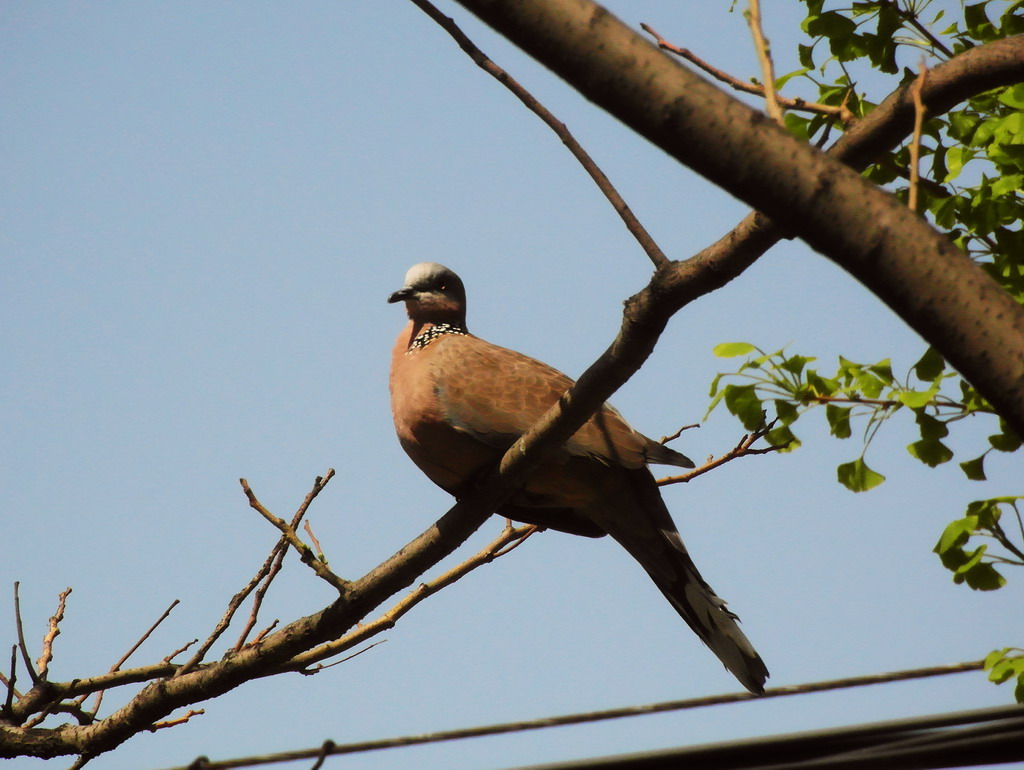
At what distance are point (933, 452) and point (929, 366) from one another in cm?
34

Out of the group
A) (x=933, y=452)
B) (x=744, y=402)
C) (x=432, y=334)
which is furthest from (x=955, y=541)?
(x=432, y=334)

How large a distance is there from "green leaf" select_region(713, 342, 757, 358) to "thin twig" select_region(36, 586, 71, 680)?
103 inches

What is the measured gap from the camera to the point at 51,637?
3881 millimetres

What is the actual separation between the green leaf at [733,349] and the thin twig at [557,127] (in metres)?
0.91

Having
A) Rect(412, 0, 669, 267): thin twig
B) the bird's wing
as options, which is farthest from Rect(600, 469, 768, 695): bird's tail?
Rect(412, 0, 669, 267): thin twig

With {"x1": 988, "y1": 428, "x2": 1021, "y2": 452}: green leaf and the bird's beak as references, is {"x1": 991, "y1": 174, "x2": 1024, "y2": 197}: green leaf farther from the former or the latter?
the bird's beak

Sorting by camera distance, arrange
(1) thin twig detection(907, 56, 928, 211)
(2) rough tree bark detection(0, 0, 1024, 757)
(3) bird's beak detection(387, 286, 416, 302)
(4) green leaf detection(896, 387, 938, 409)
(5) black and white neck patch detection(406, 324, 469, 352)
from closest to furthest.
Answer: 1. (2) rough tree bark detection(0, 0, 1024, 757)
2. (1) thin twig detection(907, 56, 928, 211)
3. (4) green leaf detection(896, 387, 938, 409)
4. (5) black and white neck patch detection(406, 324, 469, 352)
5. (3) bird's beak detection(387, 286, 416, 302)

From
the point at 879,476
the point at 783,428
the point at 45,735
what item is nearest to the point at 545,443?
the point at 783,428

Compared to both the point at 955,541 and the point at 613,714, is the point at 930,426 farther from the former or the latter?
the point at 613,714

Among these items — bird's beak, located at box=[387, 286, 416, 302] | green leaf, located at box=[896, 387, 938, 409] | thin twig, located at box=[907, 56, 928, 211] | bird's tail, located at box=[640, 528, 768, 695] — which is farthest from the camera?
bird's beak, located at box=[387, 286, 416, 302]

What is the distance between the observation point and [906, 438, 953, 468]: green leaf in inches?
146

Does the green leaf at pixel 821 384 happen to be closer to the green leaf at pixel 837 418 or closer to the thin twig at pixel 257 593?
the green leaf at pixel 837 418

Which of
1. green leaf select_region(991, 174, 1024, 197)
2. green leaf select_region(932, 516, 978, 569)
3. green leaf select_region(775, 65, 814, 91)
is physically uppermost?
green leaf select_region(775, 65, 814, 91)

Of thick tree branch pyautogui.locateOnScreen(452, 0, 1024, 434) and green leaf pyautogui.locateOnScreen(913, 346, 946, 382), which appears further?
green leaf pyautogui.locateOnScreen(913, 346, 946, 382)
